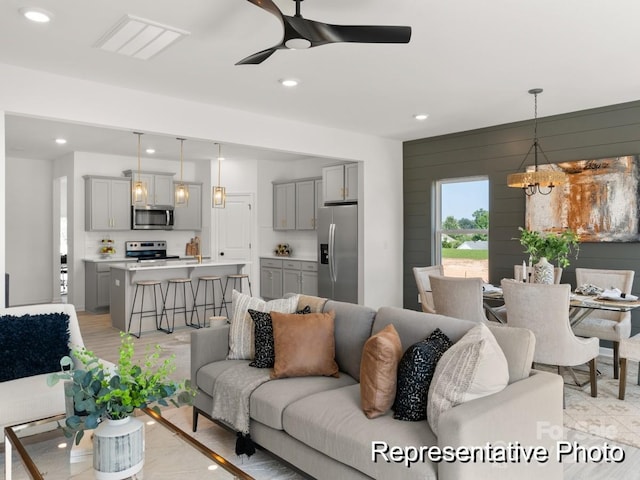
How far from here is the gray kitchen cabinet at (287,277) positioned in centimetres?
780

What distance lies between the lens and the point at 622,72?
4.02m

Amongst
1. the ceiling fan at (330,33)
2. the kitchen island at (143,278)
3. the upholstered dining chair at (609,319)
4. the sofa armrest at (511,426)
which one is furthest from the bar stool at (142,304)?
the sofa armrest at (511,426)

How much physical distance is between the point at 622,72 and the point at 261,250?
6360 mm

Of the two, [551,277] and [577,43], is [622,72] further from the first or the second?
[551,277]

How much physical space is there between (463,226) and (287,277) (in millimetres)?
3222

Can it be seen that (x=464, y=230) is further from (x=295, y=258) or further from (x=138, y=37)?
(x=138, y=37)

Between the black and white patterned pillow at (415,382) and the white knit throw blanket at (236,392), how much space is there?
87 centimetres

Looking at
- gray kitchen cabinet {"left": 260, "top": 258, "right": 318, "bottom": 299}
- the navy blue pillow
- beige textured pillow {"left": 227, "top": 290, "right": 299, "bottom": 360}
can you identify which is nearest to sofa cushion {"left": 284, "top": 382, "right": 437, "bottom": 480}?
beige textured pillow {"left": 227, "top": 290, "right": 299, "bottom": 360}

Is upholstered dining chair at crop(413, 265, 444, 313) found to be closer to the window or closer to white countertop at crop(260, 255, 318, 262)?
the window

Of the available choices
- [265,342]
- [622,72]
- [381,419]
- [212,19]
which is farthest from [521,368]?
[622,72]

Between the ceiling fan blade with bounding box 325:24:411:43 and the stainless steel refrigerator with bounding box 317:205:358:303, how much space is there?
13.8 feet

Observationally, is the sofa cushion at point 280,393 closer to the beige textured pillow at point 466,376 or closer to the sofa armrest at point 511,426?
the beige textured pillow at point 466,376

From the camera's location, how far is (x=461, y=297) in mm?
3994

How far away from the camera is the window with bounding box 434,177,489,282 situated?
6.23m
